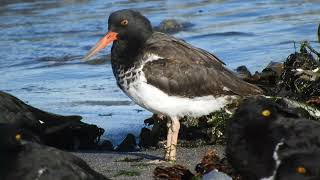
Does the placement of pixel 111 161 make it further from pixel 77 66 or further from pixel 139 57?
pixel 77 66

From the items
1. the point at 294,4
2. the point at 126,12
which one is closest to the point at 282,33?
the point at 294,4

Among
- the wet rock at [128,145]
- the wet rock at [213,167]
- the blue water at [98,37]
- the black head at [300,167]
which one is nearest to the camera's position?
the black head at [300,167]

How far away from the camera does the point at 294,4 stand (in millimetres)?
15211

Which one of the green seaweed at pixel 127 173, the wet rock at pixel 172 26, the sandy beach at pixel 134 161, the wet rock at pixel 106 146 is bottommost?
the wet rock at pixel 172 26

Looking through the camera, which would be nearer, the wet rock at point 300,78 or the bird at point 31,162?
the bird at point 31,162

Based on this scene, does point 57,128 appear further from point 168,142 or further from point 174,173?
point 174,173

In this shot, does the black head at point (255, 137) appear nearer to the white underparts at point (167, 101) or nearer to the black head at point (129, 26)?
the white underparts at point (167, 101)

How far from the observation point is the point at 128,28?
705cm

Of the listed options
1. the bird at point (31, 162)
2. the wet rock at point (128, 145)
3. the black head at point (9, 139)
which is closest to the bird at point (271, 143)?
the bird at point (31, 162)

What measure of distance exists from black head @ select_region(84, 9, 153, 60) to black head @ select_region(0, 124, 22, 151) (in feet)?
7.05

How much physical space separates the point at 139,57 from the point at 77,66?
4791mm

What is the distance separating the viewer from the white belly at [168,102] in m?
6.64

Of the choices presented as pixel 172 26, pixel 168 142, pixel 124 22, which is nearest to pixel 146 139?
pixel 168 142

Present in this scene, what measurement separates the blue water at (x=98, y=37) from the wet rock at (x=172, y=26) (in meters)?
0.21
